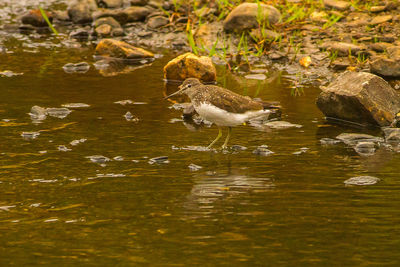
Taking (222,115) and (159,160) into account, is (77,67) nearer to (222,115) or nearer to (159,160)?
(222,115)

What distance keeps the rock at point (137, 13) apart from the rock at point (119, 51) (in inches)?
116

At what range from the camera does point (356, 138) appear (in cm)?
1012

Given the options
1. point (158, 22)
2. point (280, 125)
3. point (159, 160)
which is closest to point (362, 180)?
point (159, 160)

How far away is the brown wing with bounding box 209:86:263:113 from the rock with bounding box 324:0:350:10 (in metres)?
7.57

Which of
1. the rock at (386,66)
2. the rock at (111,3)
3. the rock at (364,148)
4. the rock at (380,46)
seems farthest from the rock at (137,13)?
the rock at (364,148)

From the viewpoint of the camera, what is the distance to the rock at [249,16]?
53.4 feet

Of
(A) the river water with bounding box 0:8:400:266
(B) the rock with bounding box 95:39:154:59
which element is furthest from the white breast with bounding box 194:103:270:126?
(B) the rock with bounding box 95:39:154:59

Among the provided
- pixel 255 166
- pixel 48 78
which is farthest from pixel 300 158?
pixel 48 78

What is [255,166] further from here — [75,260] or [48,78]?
[48,78]

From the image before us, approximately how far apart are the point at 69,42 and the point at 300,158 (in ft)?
32.3

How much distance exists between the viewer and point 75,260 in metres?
6.17

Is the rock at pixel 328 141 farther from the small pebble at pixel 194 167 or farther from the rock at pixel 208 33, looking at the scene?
the rock at pixel 208 33

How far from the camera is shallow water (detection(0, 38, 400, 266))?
6.39 metres

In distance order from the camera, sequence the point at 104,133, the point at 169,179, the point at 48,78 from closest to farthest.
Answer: the point at 169,179 < the point at 104,133 < the point at 48,78
